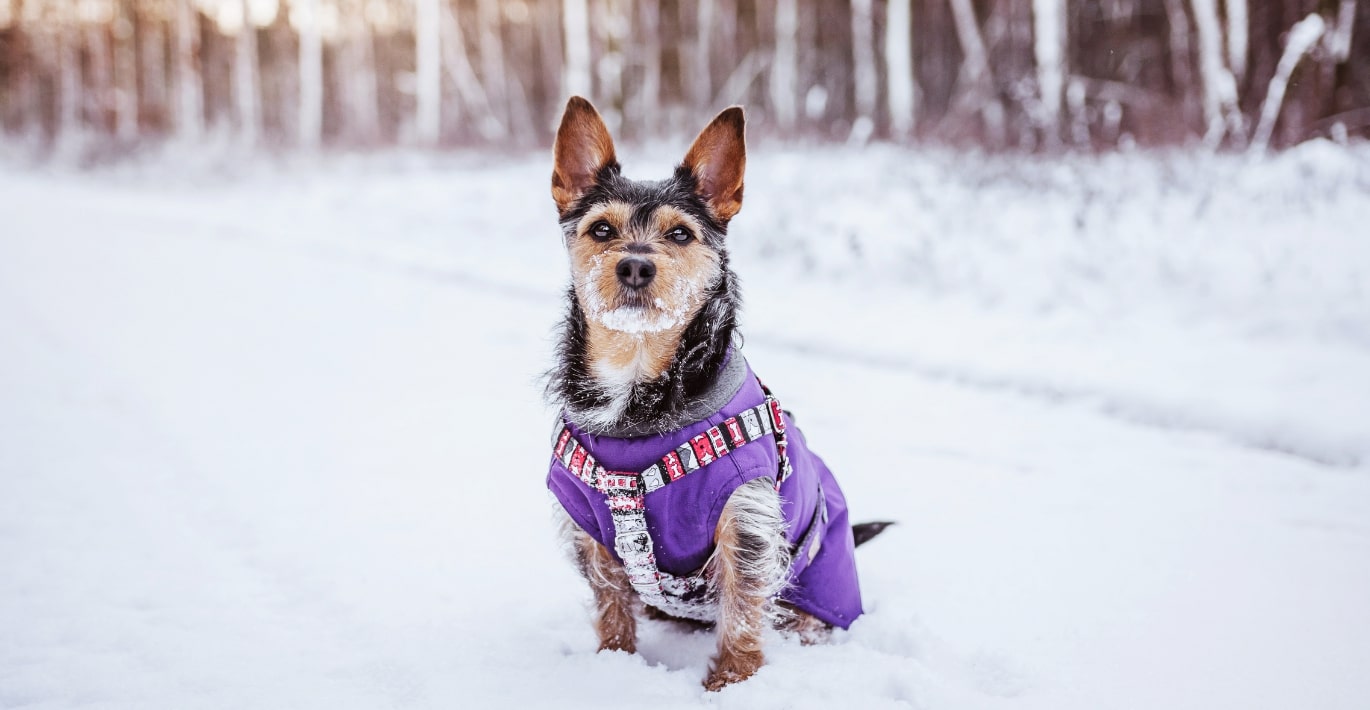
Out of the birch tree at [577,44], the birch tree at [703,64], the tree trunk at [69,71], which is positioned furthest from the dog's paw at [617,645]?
the tree trunk at [69,71]

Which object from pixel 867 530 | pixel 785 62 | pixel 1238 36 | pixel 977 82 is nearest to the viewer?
Answer: pixel 867 530

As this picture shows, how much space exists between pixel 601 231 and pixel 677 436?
0.78 meters

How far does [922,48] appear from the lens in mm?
24844

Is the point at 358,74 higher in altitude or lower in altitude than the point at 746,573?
higher

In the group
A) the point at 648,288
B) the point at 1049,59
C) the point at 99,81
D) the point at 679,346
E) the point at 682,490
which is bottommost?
the point at 682,490

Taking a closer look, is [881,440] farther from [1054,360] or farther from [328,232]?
[328,232]

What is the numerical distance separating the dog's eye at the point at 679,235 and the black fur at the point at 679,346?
42 mm

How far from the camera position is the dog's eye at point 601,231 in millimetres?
2770

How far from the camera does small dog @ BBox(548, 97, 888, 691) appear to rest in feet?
8.00

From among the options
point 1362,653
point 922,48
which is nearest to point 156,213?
point 1362,653

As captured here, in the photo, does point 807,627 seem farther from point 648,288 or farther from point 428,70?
point 428,70

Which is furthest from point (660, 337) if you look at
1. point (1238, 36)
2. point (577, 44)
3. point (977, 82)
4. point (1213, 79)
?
point (577, 44)

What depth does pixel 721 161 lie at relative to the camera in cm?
283

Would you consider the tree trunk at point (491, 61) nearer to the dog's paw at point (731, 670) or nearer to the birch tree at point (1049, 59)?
the birch tree at point (1049, 59)
